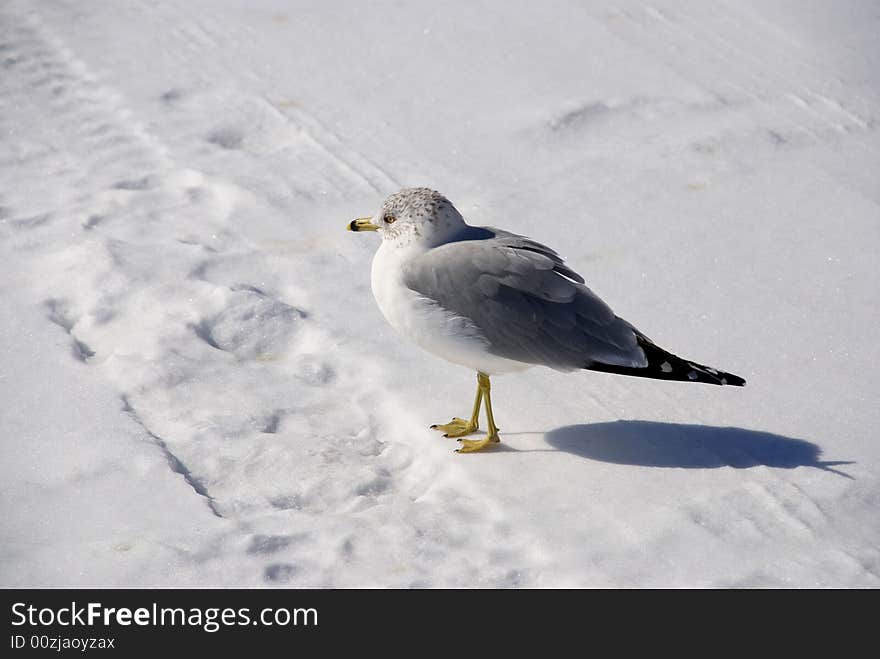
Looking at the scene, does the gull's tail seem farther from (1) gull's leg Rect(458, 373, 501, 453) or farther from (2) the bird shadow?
(1) gull's leg Rect(458, 373, 501, 453)

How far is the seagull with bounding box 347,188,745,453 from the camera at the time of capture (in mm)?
3686

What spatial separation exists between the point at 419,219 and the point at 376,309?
3.50 feet

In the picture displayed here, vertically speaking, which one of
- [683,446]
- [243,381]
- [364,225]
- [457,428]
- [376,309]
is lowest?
[243,381]

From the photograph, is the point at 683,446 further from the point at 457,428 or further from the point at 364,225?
the point at 364,225

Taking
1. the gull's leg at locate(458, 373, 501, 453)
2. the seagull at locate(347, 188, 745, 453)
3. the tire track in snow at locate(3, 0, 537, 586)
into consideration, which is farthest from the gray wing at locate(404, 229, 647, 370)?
the tire track in snow at locate(3, 0, 537, 586)

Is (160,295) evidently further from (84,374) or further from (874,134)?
(874,134)

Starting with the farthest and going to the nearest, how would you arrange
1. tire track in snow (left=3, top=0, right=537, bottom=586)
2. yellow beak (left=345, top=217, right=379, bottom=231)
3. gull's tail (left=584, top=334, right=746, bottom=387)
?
yellow beak (left=345, top=217, right=379, bottom=231), gull's tail (left=584, top=334, right=746, bottom=387), tire track in snow (left=3, top=0, right=537, bottom=586)

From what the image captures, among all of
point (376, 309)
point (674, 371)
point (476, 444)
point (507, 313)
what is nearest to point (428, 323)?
point (507, 313)

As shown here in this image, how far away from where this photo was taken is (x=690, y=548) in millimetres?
3363

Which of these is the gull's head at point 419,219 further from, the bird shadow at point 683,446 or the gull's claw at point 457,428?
the bird shadow at point 683,446

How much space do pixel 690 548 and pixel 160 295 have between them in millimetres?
2447

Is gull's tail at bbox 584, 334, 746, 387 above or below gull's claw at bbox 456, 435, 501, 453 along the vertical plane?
above

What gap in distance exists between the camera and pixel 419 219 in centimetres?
380

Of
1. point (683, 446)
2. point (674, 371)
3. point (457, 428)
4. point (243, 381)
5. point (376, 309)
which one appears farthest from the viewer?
point (376, 309)
